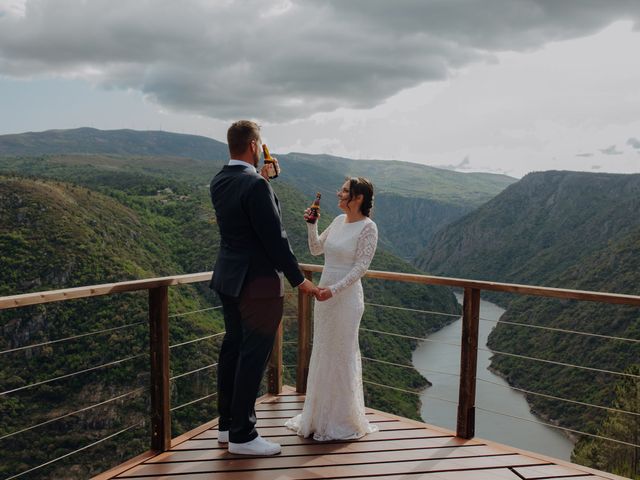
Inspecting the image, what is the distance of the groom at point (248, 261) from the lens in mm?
2557

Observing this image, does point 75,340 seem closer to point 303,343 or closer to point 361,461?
point 303,343

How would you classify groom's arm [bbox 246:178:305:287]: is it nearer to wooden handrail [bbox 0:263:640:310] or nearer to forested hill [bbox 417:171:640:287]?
wooden handrail [bbox 0:263:640:310]

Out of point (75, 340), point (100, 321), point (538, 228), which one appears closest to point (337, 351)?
point (100, 321)

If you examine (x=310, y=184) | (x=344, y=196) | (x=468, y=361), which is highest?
(x=310, y=184)

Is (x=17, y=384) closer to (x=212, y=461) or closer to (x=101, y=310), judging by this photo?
(x=101, y=310)

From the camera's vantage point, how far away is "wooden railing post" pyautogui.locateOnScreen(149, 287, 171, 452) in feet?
9.59

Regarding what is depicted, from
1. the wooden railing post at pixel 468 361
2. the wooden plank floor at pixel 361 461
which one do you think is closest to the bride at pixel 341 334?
the wooden plank floor at pixel 361 461

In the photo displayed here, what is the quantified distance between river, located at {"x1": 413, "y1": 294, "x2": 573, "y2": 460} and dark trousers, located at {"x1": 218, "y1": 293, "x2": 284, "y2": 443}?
27.9m

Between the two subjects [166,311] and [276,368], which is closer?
[166,311]

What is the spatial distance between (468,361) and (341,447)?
888mm

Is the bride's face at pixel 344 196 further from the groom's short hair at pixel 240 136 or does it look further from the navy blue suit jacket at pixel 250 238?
the groom's short hair at pixel 240 136

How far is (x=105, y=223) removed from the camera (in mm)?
41625

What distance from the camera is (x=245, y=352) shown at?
271 cm

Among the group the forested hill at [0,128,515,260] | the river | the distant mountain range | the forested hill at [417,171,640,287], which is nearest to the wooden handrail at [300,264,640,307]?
the distant mountain range
